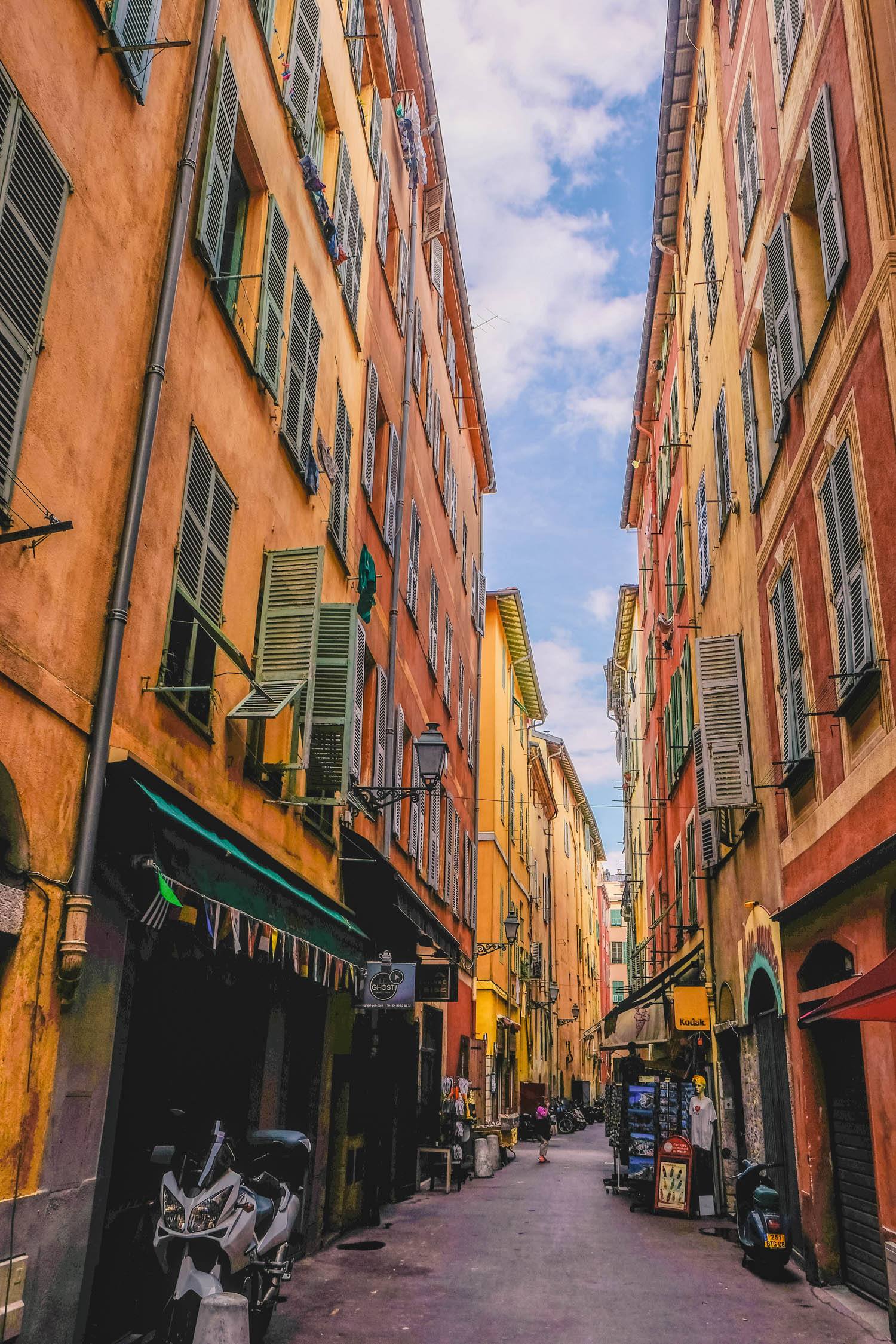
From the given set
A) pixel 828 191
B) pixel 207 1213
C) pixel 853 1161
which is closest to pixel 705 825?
pixel 853 1161

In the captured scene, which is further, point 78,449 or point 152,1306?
point 152,1306

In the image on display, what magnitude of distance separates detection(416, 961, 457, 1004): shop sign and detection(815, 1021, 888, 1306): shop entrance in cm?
671

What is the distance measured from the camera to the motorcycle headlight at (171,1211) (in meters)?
6.24

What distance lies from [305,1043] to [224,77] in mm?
9165

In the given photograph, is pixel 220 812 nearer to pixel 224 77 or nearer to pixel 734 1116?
pixel 224 77

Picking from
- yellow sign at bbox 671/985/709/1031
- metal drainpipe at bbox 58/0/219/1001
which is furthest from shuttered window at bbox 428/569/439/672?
metal drainpipe at bbox 58/0/219/1001

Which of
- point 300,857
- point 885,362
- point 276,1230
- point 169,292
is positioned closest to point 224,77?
point 169,292

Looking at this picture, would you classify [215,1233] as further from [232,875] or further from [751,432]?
[751,432]

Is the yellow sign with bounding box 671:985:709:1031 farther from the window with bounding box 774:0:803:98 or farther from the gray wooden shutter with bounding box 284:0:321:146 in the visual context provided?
the gray wooden shutter with bounding box 284:0:321:146

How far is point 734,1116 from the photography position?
588 inches

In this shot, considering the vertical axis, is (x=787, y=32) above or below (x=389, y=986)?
above

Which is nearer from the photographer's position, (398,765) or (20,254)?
(20,254)

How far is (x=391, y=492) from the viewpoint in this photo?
53.8 feet

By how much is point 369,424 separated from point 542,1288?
1065cm
